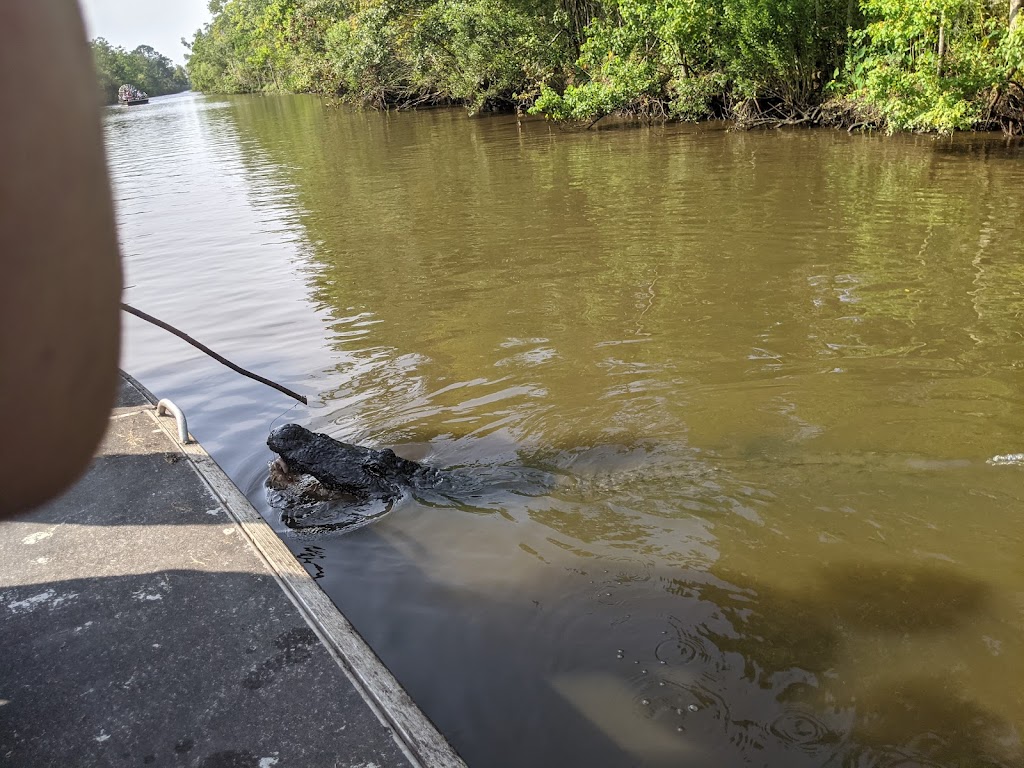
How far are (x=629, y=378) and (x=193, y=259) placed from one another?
8.58 m

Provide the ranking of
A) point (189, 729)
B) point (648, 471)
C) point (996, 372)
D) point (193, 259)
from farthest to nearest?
point (193, 259), point (996, 372), point (648, 471), point (189, 729)

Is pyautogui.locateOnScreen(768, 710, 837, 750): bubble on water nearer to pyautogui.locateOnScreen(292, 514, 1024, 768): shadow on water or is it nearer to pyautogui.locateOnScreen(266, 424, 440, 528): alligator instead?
pyautogui.locateOnScreen(292, 514, 1024, 768): shadow on water

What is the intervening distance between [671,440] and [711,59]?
1805cm

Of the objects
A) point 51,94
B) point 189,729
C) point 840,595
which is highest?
point 51,94

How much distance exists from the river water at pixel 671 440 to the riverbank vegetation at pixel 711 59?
1.98m

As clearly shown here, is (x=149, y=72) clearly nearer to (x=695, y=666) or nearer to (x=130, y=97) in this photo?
(x=130, y=97)

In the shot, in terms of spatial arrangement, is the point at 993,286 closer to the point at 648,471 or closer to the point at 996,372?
the point at 996,372

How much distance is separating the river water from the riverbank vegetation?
198cm

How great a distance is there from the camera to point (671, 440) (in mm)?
5484

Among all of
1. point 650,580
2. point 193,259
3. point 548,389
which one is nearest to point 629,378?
point 548,389

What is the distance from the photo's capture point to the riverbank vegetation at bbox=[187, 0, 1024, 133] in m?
13.8

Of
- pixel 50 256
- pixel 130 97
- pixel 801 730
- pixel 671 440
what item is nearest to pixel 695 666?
pixel 801 730

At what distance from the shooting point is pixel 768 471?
498cm

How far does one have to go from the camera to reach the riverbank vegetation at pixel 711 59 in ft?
45.1
